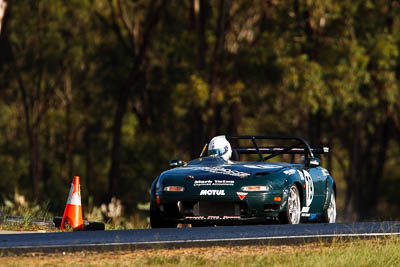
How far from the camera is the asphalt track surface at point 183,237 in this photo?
29.8ft

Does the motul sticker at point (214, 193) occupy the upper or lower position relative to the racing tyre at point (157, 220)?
upper

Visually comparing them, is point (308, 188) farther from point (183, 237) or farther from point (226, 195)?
point (183, 237)

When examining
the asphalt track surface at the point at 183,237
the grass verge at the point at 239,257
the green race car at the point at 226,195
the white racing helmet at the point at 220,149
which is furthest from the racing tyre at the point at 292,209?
the grass verge at the point at 239,257

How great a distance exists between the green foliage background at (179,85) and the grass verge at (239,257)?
2158 cm

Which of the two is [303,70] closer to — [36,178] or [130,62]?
[130,62]

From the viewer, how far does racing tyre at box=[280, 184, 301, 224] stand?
1263 cm

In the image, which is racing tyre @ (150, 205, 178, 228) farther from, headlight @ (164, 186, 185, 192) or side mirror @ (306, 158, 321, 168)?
side mirror @ (306, 158, 321, 168)

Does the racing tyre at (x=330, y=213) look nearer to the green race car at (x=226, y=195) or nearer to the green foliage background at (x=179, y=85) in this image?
the green race car at (x=226, y=195)

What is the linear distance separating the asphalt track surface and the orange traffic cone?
1.71m

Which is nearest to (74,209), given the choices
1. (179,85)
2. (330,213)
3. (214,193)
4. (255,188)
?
(214,193)

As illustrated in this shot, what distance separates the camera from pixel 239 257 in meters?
8.99

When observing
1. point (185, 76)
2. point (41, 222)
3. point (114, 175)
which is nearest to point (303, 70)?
point (185, 76)

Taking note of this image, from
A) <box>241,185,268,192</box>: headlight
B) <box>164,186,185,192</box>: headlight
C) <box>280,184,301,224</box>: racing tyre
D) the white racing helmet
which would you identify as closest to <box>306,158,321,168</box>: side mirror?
<box>280,184,301,224</box>: racing tyre

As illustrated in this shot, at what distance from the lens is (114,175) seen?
112 feet
